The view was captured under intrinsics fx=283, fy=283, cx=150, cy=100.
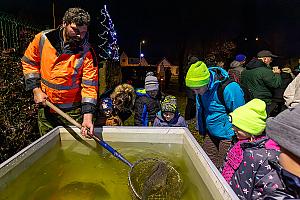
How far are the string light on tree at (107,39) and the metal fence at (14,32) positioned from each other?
747 cm

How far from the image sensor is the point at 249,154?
2.10m

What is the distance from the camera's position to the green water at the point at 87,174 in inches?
90.3

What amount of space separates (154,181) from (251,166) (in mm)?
778

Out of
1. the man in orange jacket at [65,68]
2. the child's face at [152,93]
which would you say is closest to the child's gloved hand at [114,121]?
the child's face at [152,93]

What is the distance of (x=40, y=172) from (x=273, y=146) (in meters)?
2.03

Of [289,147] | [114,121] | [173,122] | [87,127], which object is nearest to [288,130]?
[289,147]

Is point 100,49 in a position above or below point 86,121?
above

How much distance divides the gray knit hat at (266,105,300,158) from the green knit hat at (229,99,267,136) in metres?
1.28

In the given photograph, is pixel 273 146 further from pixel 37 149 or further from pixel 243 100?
pixel 37 149

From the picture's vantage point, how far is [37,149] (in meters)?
2.63

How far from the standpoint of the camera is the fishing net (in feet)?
7.33

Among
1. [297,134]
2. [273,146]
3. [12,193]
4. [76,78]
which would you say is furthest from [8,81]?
[297,134]

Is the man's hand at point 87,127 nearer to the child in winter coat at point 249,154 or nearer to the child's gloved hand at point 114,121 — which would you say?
the child in winter coat at point 249,154

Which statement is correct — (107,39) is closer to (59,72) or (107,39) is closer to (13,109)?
(13,109)
